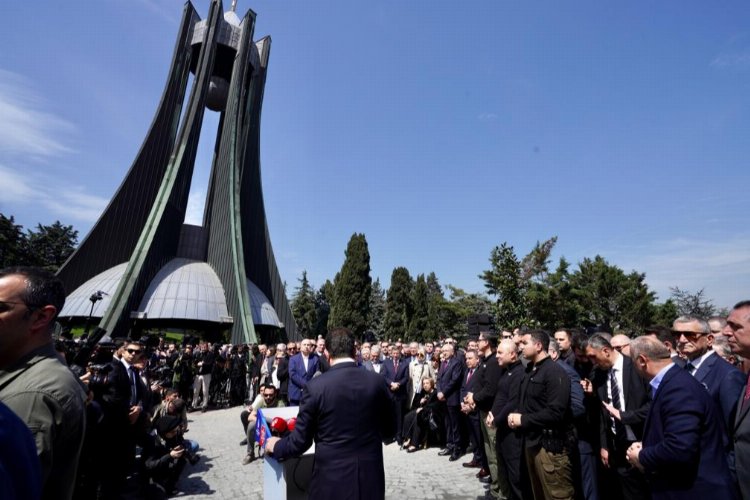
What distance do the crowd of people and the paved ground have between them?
0.78ft

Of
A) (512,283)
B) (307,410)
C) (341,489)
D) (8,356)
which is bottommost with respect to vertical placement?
(341,489)

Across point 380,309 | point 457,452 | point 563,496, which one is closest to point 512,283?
point 457,452

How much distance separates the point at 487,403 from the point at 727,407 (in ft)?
8.74

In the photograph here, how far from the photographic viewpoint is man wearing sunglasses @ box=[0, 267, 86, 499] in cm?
130

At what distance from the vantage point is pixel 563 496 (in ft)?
10.6

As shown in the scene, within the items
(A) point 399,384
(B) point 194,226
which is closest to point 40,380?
(A) point 399,384

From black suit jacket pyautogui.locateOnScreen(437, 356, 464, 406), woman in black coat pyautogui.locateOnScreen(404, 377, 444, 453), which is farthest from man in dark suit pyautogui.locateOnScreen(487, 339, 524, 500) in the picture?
woman in black coat pyautogui.locateOnScreen(404, 377, 444, 453)

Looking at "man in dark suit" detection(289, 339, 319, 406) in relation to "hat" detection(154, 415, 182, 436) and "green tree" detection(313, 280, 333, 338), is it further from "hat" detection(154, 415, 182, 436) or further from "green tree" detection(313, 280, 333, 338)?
"green tree" detection(313, 280, 333, 338)

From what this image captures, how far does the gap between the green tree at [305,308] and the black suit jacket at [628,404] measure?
39417 millimetres

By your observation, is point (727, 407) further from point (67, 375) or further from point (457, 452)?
point (457, 452)

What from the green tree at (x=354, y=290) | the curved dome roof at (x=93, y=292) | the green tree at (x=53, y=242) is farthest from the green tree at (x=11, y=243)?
the green tree at (x=354, y=290)

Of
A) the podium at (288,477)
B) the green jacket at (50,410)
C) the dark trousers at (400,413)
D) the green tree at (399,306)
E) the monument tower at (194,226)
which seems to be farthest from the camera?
the green tree at (399,306)

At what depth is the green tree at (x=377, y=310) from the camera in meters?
40.9

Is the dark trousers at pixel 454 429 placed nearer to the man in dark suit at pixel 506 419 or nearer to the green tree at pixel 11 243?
the man in dark suit at pixel 506 419
